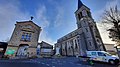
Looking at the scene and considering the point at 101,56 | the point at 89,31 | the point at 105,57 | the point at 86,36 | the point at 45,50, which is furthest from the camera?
the point at 45,50

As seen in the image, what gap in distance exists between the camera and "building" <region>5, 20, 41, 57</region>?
916 inches

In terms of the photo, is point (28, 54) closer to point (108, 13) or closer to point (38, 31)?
point (38, 31)

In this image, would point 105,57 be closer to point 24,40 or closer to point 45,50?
point 24,40

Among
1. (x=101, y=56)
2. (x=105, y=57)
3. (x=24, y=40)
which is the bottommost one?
(x=105, y=57)

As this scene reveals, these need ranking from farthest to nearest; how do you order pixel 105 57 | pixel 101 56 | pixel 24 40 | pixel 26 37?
pixel 26 37 < pixel 24 40 < pixel 101 56 < pixel 105 57

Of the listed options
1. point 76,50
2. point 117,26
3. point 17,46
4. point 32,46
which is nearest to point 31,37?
point 32,46

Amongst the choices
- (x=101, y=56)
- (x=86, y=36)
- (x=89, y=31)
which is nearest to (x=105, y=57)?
(x=101, y=56)

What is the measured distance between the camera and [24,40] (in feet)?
82.6

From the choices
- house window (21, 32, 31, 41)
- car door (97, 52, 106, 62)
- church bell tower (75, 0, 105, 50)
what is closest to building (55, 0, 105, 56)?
church bell tower (75, 0, 105, 50)

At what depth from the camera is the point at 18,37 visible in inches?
964

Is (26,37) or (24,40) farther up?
(26,37)

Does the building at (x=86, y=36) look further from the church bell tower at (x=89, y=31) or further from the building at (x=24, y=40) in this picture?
the building at (x=24, y=40)

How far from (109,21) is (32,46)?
21.9 m

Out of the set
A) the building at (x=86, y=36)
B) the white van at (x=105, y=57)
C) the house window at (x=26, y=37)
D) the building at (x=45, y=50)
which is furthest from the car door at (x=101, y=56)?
the building at (x=45, y=50)
